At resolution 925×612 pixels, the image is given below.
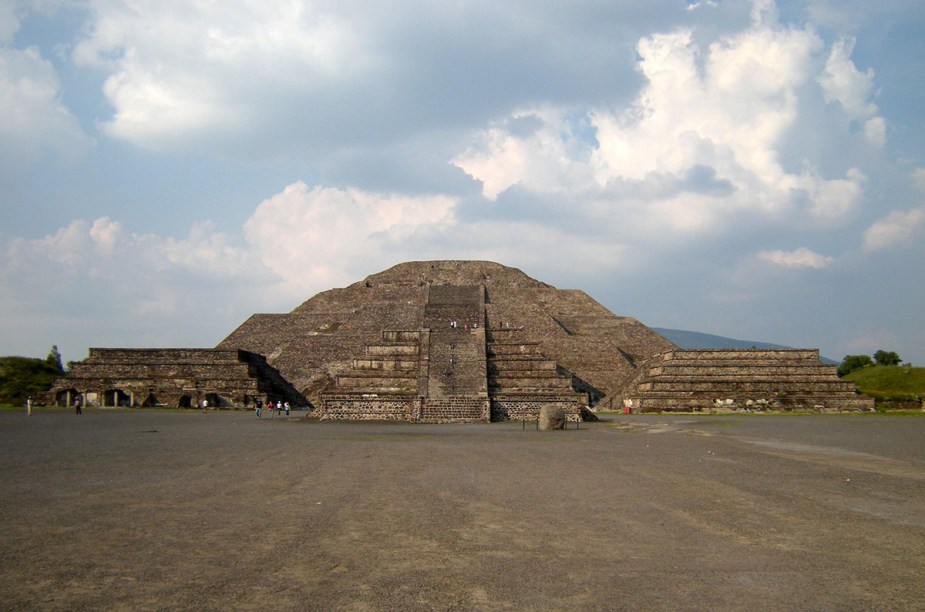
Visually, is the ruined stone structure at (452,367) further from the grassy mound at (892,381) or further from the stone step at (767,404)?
the grassy mound at (892,381)

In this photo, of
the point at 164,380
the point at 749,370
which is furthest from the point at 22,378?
the point at 749,370

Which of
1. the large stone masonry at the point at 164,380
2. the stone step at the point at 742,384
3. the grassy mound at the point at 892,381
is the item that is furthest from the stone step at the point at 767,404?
the large stone masonry at the point at 164,380

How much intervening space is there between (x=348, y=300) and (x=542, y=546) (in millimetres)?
48547

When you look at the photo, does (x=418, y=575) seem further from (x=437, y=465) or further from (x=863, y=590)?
(x=437, y=465)

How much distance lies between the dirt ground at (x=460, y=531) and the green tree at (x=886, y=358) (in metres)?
59.3

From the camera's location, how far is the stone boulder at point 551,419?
21.1 meters

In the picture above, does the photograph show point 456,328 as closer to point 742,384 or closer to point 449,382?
point 449,382

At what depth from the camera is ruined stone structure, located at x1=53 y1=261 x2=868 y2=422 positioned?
2775 centimetres

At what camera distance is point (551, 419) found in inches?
830

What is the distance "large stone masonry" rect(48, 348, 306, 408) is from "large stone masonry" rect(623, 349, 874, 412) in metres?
17.8

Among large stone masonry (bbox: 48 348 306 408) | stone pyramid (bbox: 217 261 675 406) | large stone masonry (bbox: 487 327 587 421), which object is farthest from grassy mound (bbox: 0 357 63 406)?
large stone masonry (bbox: 487 327 587 421)

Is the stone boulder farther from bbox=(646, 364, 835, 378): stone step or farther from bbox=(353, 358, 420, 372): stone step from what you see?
bbox=(646, 364, 835, 378): stone step

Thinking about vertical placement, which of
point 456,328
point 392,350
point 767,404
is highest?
point 456,328

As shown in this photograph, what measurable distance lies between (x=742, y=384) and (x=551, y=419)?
15.6 metres
